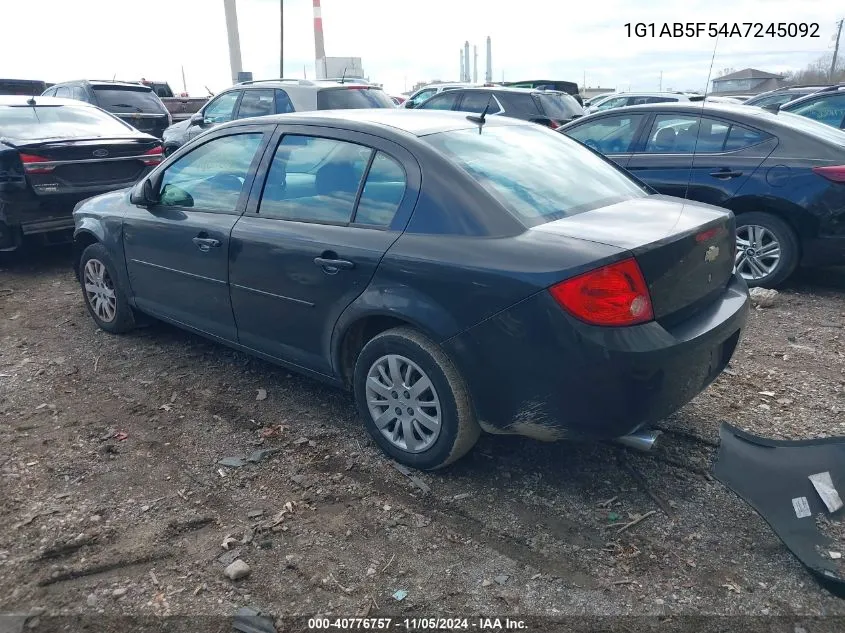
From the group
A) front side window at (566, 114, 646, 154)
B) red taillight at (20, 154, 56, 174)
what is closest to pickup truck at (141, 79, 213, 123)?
red taillight at (20, 154, 56, 174)

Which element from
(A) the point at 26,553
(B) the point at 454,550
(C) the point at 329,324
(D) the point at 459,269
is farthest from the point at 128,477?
(D) the point at 459,269

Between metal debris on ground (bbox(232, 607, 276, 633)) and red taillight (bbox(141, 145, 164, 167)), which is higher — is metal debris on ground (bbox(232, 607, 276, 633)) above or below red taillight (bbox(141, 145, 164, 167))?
below

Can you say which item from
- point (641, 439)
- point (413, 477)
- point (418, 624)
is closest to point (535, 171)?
point (641, 439)

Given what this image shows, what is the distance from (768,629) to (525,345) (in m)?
1.28

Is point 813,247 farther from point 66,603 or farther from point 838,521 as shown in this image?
point 66,603

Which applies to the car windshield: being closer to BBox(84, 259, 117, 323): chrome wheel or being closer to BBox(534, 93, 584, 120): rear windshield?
BBox(84, 259, 117, 323): chrome wheel

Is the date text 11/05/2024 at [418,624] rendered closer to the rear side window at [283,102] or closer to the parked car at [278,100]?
the parked car at [278,100]

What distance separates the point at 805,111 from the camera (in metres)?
9.63

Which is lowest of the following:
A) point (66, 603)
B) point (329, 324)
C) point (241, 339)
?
point (66, 603)

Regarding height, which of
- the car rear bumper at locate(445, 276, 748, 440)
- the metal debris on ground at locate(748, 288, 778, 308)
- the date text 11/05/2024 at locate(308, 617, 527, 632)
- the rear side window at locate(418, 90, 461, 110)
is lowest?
the date text 11/05/2024 at locate(308, 617, 527, 632)

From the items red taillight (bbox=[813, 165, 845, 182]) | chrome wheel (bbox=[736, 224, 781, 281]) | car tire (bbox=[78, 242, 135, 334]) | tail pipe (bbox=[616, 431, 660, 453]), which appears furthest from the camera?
chrome wheel (bbox=[736, 224, 781, 281])

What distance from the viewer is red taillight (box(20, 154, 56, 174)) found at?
650 centimetres

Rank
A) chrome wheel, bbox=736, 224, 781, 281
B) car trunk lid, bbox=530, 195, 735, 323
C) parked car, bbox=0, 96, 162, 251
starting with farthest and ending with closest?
1. parked car, bbox=0, 96, 162, 251
2. chrome wheel, bbox=736, 224, 781, 281
3. car trunk lid, bbox=530, 195, 735, 323

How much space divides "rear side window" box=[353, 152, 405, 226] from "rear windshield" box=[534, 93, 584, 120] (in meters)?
8.53
